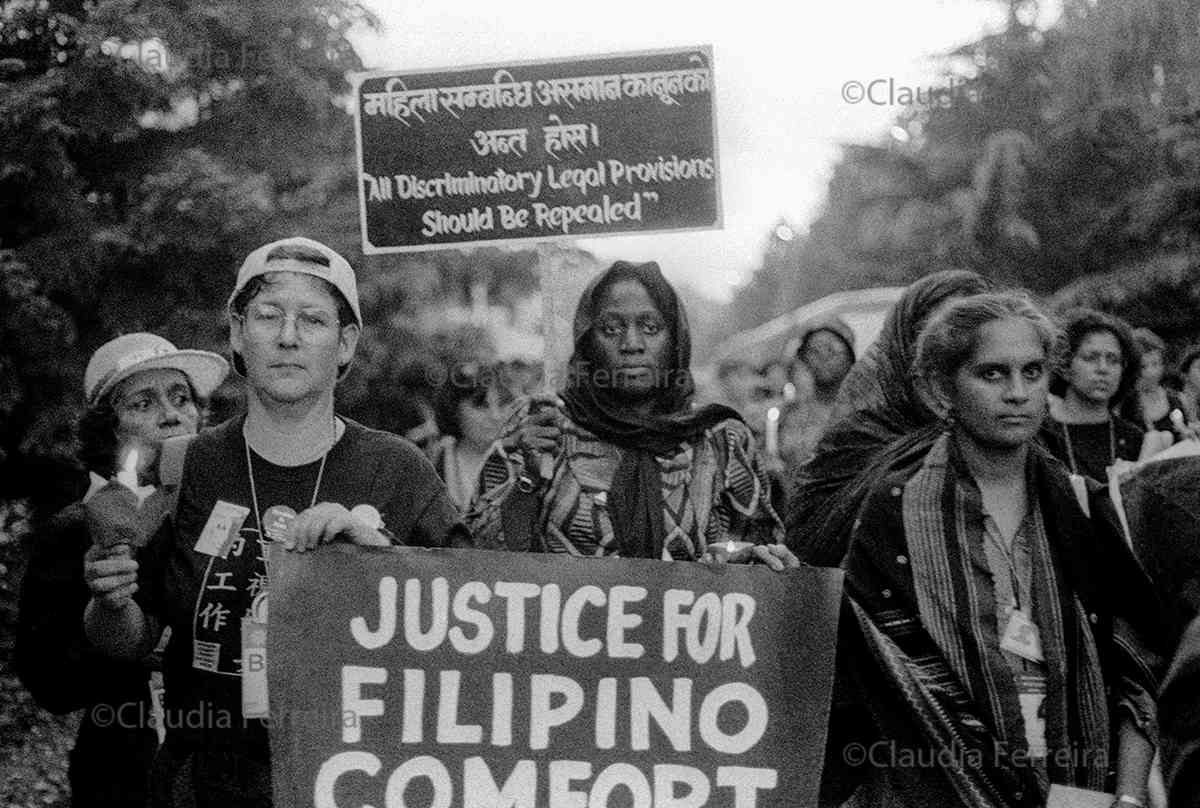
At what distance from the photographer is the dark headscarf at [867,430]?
456 cm

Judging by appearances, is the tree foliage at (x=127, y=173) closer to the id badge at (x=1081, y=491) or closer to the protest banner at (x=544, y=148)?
the protest banner at (x=544, y=148)

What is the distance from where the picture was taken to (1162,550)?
3.90 meters

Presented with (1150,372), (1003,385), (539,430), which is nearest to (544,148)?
(539,430)

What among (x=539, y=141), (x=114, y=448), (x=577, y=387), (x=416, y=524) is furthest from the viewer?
(x=539, y=141)

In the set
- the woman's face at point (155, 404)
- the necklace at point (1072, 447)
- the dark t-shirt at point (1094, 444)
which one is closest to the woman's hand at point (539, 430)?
the woman's face at point (155, 404)

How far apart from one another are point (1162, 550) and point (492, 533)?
70.0 inches

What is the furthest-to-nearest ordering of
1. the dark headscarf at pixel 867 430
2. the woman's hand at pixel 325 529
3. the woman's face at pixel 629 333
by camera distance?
1. the woman's face at pixel 629 333
2. the dark headscarf at pixel 867 430
3. the woman's hand at pixel 325 529

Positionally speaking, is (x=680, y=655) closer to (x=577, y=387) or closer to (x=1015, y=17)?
(x=577, y=387)

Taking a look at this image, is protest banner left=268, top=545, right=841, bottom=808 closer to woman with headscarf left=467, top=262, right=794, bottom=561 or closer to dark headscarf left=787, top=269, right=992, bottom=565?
dark headscarf left=787, top=269, right=992, bottom=565

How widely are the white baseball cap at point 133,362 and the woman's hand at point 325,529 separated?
5.74 ft

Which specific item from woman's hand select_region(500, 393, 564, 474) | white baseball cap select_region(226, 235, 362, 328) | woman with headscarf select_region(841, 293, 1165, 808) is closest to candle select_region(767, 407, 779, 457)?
woman's hand select_region(500, 393, 564, 474)

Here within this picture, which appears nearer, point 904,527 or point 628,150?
point 904,527

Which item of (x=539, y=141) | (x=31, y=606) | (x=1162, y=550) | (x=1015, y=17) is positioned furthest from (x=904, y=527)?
(x=1015, y=17)

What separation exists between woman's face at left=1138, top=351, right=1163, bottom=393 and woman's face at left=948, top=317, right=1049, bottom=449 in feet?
18.2
